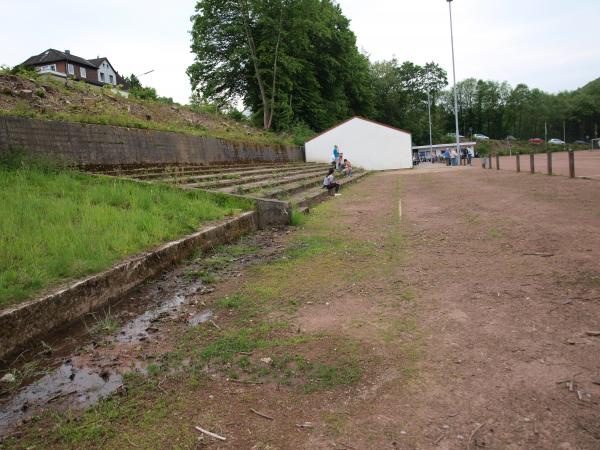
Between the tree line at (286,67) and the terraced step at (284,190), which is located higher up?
the tree line at (286,67)

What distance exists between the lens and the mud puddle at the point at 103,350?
2740mm

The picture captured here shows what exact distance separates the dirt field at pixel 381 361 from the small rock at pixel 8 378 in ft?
1.77

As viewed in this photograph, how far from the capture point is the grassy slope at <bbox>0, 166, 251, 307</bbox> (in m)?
4.13

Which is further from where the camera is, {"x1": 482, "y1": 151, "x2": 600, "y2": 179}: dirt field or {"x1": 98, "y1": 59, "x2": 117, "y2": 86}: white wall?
{"x1": 98, "y1": 59, "x2": 117, "y2": 86}: white wall

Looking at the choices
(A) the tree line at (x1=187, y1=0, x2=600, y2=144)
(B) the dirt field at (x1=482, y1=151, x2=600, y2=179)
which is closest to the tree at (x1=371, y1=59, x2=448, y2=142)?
(A) the tree line at (x1=187, y1=0, x2=600, y2=144)

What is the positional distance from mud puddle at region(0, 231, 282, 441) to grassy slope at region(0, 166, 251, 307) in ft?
1.57

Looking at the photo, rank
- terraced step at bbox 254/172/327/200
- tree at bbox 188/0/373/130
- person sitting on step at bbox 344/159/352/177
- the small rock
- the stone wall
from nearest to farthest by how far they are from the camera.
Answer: the small rock, the stone wall, terraced step at bbox 254/172/327/200, person sitting on step at bbox 344/159/352/177, tree at bbox 188/0/373/130

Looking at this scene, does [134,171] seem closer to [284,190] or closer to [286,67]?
[284,190]

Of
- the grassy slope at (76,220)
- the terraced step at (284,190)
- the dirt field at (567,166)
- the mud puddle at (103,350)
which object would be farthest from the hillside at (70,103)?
the dirt field at (567,166)

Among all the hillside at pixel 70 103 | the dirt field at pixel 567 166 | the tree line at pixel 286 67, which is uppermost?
the tree line at pixel 286 67

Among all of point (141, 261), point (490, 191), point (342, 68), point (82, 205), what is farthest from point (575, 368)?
point (342, 68)

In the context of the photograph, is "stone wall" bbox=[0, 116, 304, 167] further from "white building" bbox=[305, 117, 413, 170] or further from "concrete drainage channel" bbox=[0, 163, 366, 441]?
"white building" bbox=[305, 117, 413, 170]

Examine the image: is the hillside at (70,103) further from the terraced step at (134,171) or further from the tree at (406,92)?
the tree at (406,92)

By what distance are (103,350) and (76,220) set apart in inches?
108
